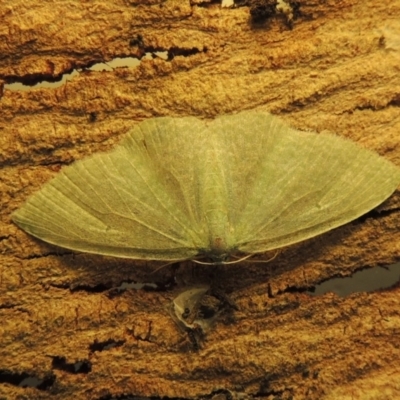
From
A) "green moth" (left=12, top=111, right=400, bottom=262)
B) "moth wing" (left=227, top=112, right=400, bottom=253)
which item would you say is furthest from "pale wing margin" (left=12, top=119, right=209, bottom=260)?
"moth wing" (left=227, top=112, right=400, bottom=253)

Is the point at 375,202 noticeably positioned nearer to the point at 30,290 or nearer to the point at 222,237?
the point at 222,237

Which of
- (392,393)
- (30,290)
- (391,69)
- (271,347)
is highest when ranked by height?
(391,69)

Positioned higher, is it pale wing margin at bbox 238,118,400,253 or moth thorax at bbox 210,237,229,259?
pale wing margin at bbox 238,118,400,253

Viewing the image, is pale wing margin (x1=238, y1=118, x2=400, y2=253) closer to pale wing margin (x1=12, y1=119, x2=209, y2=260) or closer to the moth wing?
the moth wing

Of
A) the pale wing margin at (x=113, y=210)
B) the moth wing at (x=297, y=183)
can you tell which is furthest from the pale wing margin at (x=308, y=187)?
the pale wing margin at (x=113, y=210)

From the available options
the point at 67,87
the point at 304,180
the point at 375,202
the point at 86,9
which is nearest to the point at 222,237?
the point at 304,180

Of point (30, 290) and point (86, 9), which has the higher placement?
point (86, 9)

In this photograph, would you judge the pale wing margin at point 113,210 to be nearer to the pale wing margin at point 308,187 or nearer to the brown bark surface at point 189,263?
the brown bark surface at point 189,263
